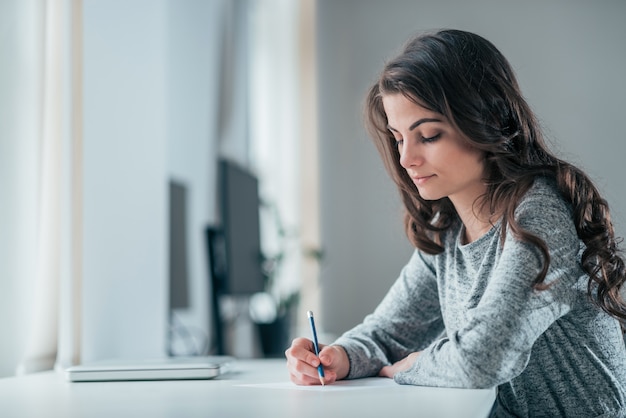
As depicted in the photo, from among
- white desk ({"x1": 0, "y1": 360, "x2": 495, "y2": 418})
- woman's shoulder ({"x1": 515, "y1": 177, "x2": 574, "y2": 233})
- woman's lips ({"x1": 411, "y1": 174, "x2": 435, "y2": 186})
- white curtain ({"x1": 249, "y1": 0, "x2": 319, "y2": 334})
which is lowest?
white desk ({"x1": 0, "y1": 360, "x2": 495, "y2": 418})

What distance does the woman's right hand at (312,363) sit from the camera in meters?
1.13

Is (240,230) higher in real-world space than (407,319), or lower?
higher

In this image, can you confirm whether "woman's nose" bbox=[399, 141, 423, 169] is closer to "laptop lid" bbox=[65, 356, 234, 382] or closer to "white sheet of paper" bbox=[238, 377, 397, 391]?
"white sheet of paper" bbox=[238, 377, 397, 391]

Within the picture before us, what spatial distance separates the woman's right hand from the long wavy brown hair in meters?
0.35

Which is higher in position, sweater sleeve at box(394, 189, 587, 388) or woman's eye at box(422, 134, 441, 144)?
woman's eye at box(422, 134, 441, 144)

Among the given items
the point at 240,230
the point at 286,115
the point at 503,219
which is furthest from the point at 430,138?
the point at 286,115

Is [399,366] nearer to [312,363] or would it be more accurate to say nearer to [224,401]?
[312,363]

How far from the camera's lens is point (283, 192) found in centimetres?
437

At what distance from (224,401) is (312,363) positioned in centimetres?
23

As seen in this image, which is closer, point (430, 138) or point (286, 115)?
point (430, 138)

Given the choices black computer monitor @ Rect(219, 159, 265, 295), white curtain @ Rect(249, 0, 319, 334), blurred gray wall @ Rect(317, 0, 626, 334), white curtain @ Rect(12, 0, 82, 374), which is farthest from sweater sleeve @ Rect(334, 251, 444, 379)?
white curtain @ Rect(249, 0, 319, 334)

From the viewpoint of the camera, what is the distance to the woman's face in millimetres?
1131

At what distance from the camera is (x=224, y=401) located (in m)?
0.94

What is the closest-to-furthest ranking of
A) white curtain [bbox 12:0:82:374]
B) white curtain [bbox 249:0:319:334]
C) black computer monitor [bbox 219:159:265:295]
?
white curtain [bbox 12:0:82:374]
black computer monitor [bbox 219:159:265:295]
white curtain [bbox 249:0:319:334]
